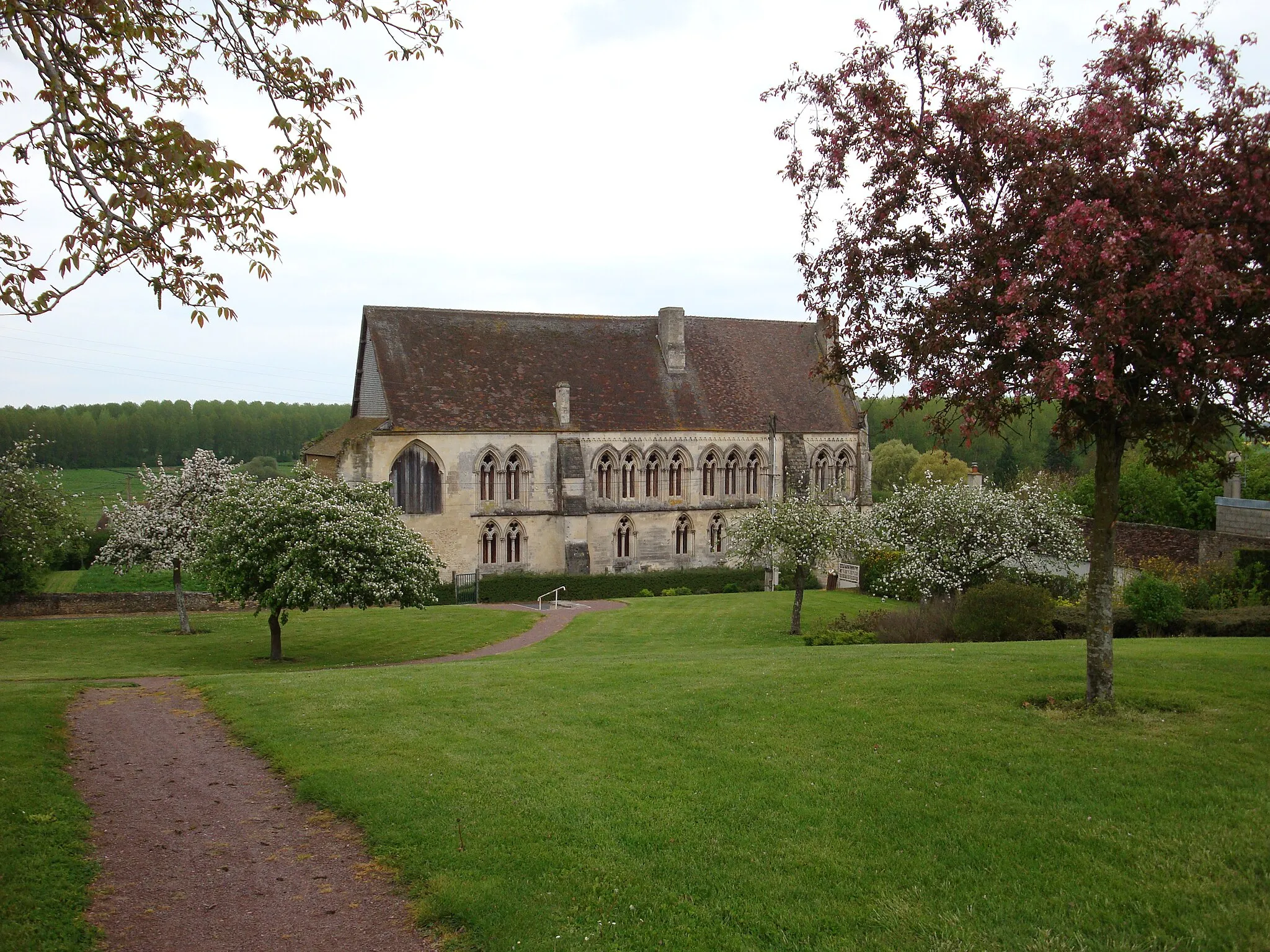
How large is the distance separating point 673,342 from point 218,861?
128 feet

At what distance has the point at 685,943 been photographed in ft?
20.9

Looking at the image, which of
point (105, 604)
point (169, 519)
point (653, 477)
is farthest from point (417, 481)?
point (169, 519)

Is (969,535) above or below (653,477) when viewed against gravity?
below

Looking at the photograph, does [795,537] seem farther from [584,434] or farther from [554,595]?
[584,434]

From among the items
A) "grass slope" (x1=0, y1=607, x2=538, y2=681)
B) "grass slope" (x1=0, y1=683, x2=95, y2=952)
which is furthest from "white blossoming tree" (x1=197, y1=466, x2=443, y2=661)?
"grass slope" (x1=0, y1=683, x2=95, y2=952)

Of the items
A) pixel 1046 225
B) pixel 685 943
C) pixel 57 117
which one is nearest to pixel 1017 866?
pixel 685 943

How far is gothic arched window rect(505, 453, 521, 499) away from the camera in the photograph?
41406 millimetres

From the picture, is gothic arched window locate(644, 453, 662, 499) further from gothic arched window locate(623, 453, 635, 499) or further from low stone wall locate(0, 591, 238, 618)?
low stone wall locate(0, 591, 238, 618)

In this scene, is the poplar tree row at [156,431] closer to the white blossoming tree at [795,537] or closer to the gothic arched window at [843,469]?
the gothic arched window at [843,469]

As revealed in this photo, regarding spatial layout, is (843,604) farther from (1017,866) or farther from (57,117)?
(57,117)

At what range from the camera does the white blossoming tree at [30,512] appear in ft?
92.4

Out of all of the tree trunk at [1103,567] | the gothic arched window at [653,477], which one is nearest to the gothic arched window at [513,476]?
the gothic arched window at [653,477]

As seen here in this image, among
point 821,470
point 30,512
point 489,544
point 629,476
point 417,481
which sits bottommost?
point 489,544

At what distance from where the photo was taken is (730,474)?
148ft
